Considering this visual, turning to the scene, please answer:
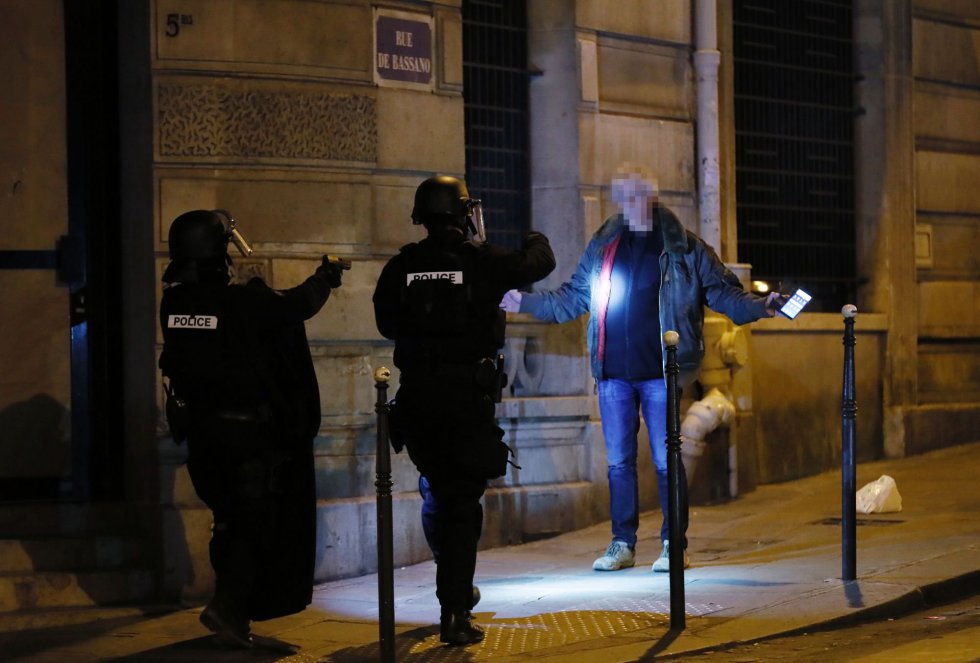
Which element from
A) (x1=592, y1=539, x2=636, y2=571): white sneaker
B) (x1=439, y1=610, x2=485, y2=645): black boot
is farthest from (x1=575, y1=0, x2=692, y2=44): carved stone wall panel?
(x1=439, y1=610, x2=485, y2=645): black boot

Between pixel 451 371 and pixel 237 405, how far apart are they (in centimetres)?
88

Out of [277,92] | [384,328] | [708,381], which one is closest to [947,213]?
[708,381]

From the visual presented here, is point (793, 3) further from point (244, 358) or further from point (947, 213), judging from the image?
point (244, 358)

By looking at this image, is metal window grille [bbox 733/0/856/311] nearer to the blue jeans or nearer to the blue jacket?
the blue jacket

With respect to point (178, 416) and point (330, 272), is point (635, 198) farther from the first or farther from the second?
point (178, 416)

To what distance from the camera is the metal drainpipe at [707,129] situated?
10.5 m

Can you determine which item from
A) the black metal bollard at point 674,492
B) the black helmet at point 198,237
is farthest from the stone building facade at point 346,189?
the black metal bollard at point 674,492

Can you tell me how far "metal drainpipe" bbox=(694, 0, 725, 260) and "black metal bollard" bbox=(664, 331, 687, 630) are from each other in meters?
3.69

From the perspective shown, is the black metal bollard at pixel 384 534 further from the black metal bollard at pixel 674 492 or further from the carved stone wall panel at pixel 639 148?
the carved stone wall panel at pixel 639 148

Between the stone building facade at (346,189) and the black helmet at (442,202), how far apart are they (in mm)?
1807

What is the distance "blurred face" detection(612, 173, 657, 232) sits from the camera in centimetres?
813

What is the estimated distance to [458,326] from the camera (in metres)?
6.46

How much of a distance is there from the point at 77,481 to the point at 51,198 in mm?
1491

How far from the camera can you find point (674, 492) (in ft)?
22.2
